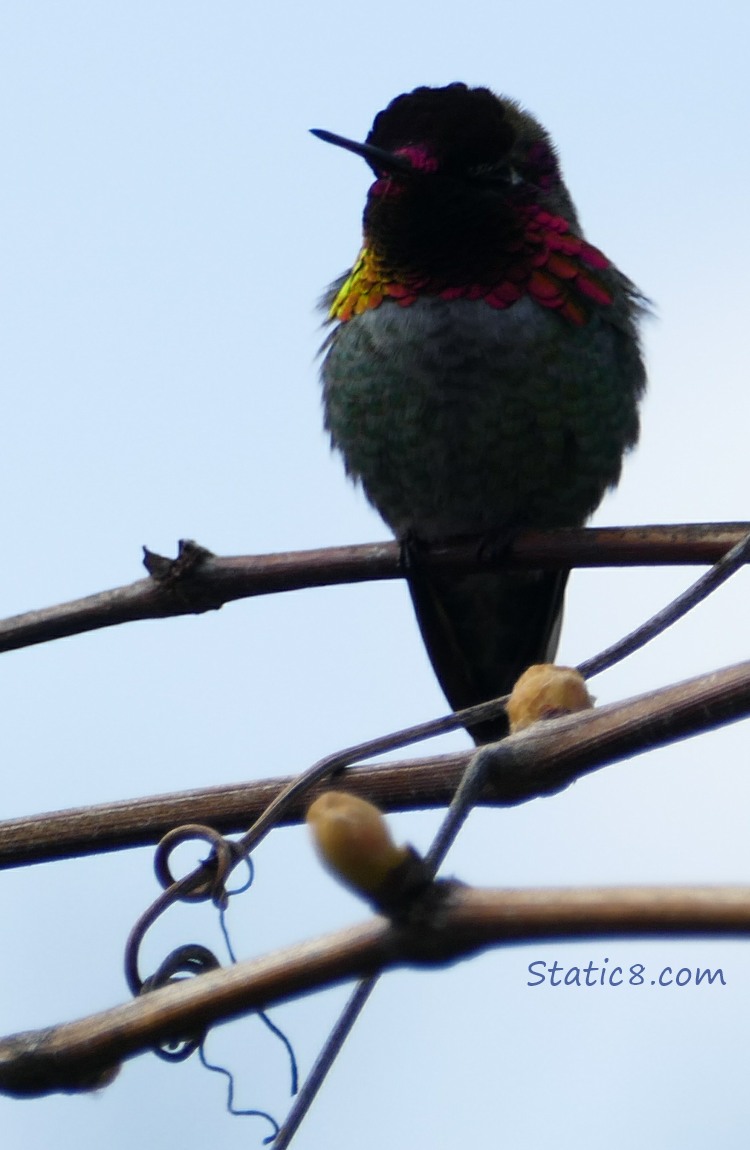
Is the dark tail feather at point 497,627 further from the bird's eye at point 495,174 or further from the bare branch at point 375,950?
the bare branch at point 375,950

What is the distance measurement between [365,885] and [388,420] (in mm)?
3517

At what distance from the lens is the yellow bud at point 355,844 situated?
43.4 inches

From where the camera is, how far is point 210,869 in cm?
187

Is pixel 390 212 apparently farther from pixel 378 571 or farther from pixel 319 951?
pixel 319 951

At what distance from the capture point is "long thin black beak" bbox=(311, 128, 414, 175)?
155 inches

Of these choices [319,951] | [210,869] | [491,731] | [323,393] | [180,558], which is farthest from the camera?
[323,393]

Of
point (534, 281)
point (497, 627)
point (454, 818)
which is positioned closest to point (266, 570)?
point (454, 818)

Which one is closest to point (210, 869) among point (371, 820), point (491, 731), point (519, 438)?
point (371, 820)

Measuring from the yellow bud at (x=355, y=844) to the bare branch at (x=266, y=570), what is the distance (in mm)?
1372

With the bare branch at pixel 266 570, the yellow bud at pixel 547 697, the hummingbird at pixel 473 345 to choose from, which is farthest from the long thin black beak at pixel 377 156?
the yellow bud at pixel 547 697

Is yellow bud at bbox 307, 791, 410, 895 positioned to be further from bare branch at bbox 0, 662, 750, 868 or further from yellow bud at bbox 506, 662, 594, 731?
yellow bud at bbox 506, 662, 594, 731

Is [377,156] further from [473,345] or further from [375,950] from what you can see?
[375,950]

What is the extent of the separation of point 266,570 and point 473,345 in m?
1.76

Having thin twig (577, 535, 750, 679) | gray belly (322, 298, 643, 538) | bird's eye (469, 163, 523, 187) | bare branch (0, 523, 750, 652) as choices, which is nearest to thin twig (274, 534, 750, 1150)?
thin twig (577, 535, 750, 679)
